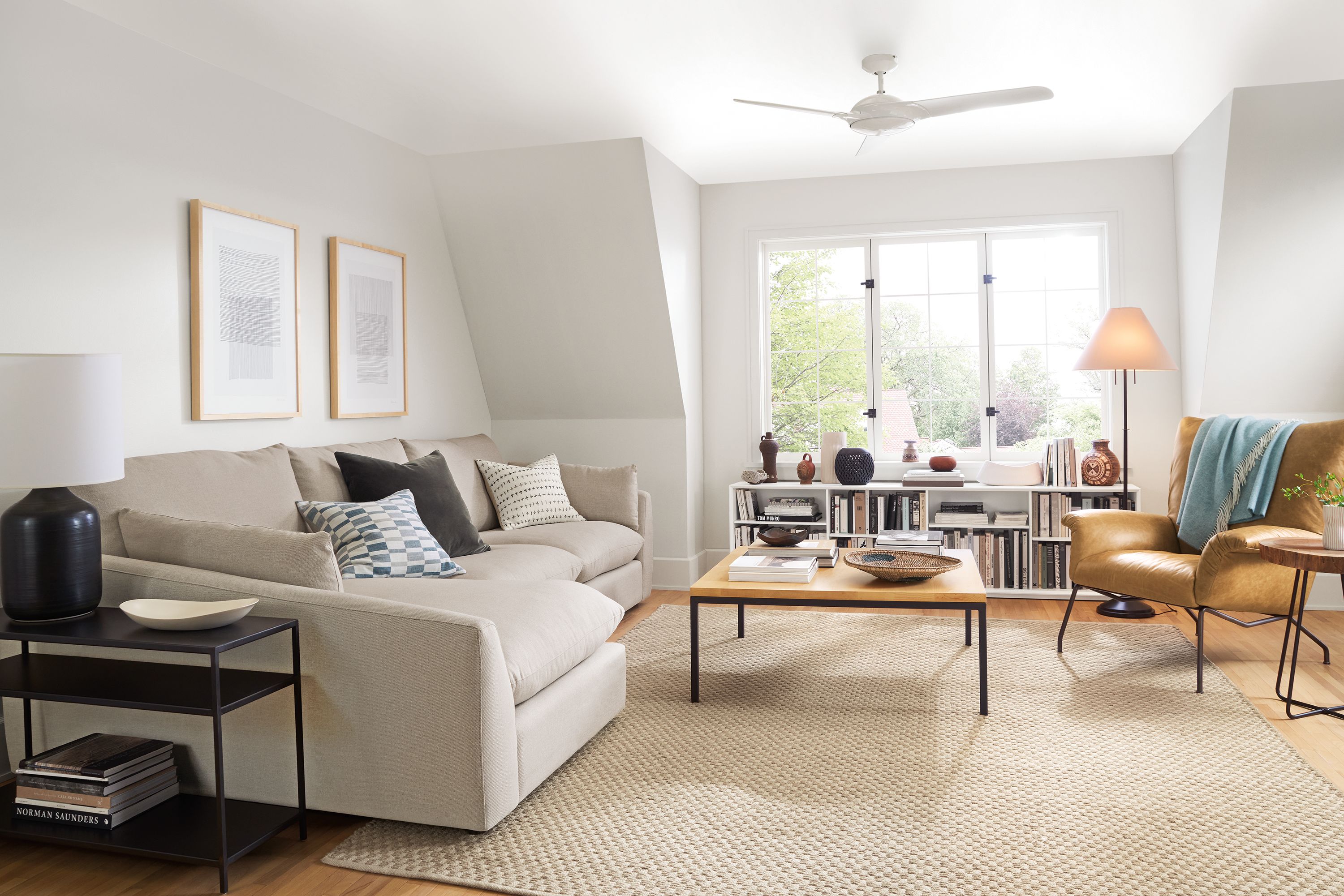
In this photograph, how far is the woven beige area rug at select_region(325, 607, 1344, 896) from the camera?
2.05 m

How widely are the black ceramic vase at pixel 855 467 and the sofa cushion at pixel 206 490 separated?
9.55ft

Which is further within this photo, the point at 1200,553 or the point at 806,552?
the point at 1200,553

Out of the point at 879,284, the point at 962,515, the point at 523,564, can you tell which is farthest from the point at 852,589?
the point at 879,284

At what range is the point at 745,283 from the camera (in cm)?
565

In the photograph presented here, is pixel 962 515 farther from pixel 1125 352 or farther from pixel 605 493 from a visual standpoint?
pixel 605 493

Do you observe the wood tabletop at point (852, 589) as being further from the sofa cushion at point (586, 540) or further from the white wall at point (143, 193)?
the white wall at point (143, 193)

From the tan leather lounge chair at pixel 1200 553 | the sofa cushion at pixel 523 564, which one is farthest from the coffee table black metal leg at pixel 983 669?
the sofa cushion at pixel 523 564

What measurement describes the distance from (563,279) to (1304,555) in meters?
3.60

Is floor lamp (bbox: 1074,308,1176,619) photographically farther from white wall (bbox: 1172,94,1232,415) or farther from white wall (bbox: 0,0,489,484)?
white wall (bbox: 0,0,489,484)

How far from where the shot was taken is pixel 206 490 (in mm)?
3080

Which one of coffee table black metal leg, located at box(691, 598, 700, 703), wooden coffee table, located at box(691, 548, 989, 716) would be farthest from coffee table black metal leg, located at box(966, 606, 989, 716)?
coffee table black metal leg, located at box(691, 598, 700, 703)

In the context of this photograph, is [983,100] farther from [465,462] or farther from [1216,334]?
[465,462]

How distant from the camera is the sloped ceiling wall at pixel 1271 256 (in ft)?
13.3

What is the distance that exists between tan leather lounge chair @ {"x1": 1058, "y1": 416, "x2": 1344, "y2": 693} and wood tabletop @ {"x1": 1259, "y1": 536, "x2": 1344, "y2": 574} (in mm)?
135
